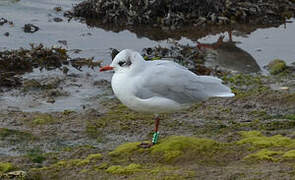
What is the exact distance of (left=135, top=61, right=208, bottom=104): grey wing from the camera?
5342 mm

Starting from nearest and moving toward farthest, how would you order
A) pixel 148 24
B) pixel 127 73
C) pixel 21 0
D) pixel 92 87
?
pixel 127 73
pixel 92 87
pixel 148 24
pixel 21 0

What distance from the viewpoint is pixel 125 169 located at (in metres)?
4.96

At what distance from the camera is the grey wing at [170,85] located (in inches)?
210

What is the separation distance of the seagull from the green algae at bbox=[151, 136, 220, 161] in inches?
6.2

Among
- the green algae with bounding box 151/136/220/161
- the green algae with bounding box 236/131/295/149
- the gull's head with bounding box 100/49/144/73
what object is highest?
the gull's head with bounding box 100/49/144/73

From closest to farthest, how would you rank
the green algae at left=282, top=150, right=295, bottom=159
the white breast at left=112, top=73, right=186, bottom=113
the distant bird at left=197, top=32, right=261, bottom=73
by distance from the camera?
the green algae at left=282, top=150, right=295, bottom=159, the white breast at left=112, top=73, right=186, bottom=113, the distant bird at left=197, top=32, right=261, bottom=73

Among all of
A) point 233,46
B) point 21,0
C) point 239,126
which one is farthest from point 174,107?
point 21,0

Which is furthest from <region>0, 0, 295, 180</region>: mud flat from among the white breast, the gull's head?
the gull's head

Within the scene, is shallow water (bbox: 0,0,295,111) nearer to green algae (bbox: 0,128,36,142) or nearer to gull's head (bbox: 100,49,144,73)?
green algae (bbox: 0,128,36,142)

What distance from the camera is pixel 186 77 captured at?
552 cm

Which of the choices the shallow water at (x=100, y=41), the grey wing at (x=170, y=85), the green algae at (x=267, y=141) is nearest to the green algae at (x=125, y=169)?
the grey wing at (x=170, y=85)

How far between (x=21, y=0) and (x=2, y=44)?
2.64 metres

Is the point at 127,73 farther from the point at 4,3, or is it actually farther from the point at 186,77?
the point at 4,3

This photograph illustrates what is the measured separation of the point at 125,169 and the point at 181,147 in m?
0.60
